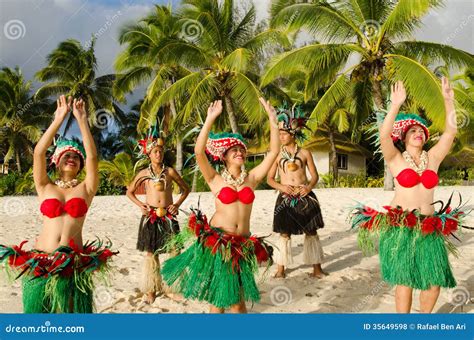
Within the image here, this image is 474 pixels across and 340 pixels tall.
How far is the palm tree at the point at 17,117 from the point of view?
26766 millimetres

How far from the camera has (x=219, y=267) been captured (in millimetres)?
3205

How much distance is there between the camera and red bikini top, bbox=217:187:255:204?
3.37m

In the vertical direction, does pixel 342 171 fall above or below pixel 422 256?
above

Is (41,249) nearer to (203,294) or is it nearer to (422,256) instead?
(203,294)

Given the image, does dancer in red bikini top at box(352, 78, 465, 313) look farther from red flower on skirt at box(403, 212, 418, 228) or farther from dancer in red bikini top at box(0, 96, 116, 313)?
dancer in red bikini top at box(0, 96, 116, 313)

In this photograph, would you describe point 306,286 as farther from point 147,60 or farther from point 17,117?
point 17,117

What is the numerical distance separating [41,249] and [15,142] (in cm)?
2737

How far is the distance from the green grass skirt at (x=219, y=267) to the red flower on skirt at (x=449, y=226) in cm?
134

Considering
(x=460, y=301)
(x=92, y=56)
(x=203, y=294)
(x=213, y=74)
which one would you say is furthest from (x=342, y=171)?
(x=203, y=294)

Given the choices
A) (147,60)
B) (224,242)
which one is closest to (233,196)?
(224,242)

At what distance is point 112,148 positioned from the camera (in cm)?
3881

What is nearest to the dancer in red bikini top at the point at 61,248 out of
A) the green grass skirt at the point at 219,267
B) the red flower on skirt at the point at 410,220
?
the green grass skirt at the point at 219,267

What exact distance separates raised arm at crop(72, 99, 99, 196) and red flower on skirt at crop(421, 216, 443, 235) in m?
2.29

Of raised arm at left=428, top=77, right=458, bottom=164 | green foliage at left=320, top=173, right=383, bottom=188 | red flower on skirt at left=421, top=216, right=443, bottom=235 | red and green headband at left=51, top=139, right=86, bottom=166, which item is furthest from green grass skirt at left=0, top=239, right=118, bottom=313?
green foliage at left=320, top=173, right=383, bottom=188
